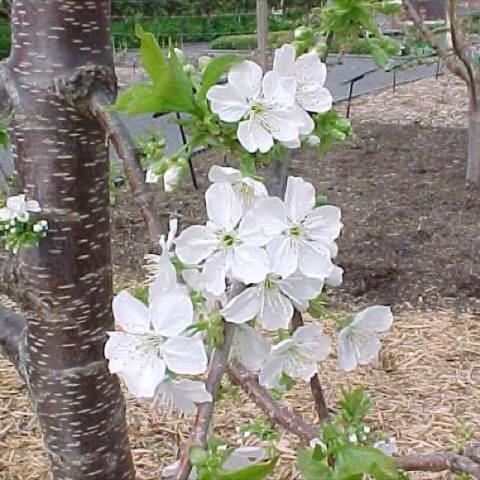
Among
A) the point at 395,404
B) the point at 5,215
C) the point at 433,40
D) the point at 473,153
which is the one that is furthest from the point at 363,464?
the point at 473,153

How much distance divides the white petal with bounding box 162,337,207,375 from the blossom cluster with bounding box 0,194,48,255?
47cm

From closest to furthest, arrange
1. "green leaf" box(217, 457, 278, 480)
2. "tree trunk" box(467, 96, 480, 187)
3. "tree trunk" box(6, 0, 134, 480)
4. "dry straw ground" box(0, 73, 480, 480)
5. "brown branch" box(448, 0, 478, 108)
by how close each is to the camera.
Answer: "green leaf" box(217, 457, 278, 480) → "tree trunk" box(6, 0, 134, 480) → "dry straw ground" box(0, 73, 480, 480) → "brown branch" box(448, 0, 478, 108) → "tree trunk" box(467, 96, 480, 187)

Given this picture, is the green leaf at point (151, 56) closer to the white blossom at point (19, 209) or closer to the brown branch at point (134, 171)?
the brown branch at point (134, 171)

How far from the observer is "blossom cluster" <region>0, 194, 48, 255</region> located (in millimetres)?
1112

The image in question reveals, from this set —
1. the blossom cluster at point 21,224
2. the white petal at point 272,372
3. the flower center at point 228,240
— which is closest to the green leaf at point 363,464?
the white petal at point 272,372

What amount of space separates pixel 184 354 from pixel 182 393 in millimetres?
74

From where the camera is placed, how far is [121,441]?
1406mm

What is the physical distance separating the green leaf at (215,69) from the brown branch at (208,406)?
0.69ft

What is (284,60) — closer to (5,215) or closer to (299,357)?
(299,357)

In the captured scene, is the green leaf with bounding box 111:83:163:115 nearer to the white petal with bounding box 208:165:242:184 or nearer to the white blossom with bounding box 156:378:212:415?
the white petal with bounding box 208:165:242:184

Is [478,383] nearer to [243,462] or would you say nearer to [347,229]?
[347,229]

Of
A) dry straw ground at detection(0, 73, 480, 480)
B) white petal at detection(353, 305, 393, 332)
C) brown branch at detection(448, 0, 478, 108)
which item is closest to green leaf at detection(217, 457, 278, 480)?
white petal at detection(353, 305, 393, 332)

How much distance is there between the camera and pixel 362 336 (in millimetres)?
940

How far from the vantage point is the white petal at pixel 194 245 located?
0.73 metres
